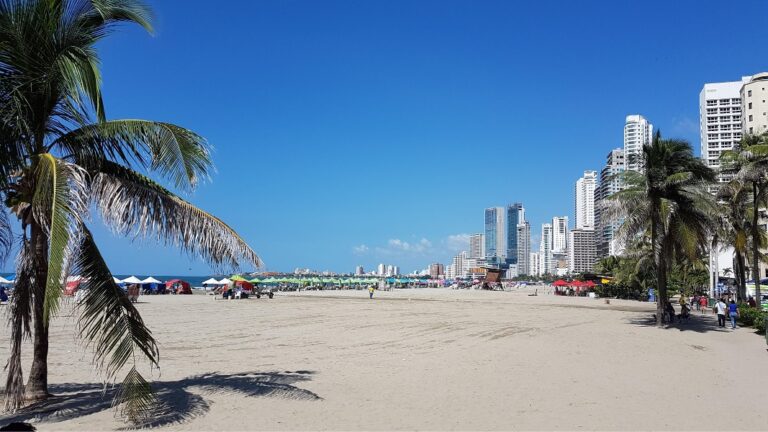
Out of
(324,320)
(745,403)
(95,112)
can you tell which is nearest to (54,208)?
(95,112)

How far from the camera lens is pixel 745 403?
339 inches

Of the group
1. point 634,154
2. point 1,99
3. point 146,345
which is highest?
point 634,154

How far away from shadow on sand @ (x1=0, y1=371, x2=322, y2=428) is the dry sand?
0.12 ft

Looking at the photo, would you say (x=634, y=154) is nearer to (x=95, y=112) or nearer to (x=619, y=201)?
(x=619, y=201)

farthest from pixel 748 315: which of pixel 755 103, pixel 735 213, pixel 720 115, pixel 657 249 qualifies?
pixel 720 115

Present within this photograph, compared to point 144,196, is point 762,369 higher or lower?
lower

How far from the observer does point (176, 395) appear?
863 centimetres

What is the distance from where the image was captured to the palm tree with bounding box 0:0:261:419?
6.23m

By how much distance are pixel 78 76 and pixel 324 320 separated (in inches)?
736

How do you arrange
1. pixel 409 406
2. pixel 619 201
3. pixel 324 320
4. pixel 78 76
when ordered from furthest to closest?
1. pixel 324 320
2. pixel 619 201
3. pixel 409 406
4. pixel 78 76

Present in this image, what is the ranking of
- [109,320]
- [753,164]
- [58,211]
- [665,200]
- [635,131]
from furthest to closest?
[635,131], [665,200], [753,164], [109,320], [58,211]

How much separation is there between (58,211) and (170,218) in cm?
203

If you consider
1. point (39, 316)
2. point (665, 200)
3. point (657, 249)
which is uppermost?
point (665, 200)

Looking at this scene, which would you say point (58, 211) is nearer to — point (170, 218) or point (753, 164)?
point (170, 218)
